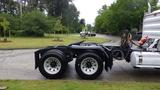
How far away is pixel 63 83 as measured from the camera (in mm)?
9570

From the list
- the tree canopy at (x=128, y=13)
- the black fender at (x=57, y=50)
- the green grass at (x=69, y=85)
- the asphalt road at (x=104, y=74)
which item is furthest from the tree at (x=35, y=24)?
the green grass at (x=69, y=85)

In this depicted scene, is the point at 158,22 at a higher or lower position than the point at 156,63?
higher

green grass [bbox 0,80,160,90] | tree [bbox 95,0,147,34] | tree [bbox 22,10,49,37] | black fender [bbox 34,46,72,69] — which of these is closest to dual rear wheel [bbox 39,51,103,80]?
black fender [bbox 34,46,72,69]

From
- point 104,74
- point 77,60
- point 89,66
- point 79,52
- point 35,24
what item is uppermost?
point 35,24

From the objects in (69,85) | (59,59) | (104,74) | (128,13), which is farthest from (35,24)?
(69,85)

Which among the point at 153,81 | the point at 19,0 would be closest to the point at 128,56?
the point at 153,81

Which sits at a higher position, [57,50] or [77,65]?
[57,50]

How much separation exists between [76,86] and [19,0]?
86.1 m

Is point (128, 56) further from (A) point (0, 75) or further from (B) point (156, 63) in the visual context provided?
(A) point (0, 75)

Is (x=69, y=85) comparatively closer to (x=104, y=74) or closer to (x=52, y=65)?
(x=52, y=65)

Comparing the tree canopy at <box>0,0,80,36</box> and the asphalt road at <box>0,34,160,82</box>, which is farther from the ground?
the tree canopy at <box>0,0,80,36</box>

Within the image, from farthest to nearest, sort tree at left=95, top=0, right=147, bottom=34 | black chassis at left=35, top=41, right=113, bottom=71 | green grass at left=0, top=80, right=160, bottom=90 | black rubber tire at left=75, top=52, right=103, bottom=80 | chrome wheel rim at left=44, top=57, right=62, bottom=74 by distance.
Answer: tree at left=95, top=0, right=147, bottom=34
black chassis at left=35, top=41, right=113, bottom=71
chrome wheel rim at left=44, top=57, right=62, bottom=74
black rubber tire at left=75, top=52, right=103, bottom=80
green grass at left=0, top=80, right=160, bottom=90

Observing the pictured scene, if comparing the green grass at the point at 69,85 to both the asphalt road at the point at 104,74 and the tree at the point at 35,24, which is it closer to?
the asphalt road at the point at 104,74

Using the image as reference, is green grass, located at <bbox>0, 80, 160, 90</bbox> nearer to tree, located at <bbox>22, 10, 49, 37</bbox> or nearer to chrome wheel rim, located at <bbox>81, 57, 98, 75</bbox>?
chrome wheel rim, located at <bbox>81, 57, 98, 75</bbox>
